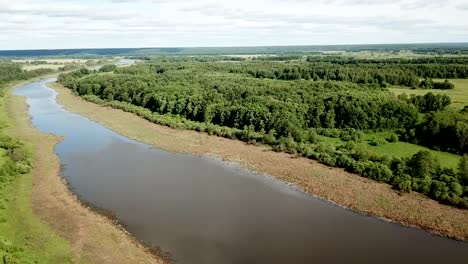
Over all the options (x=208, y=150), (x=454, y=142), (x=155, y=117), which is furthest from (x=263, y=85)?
(x=454, y=142)

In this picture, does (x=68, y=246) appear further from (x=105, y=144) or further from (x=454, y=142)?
(x=454, y=142)

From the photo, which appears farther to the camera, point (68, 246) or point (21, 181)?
point (21, 181)

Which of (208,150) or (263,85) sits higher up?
(263,85)

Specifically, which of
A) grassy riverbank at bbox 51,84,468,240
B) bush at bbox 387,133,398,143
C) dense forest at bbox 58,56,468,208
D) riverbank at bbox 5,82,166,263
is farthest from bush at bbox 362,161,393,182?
riverbank at bbox 5,82,166,263

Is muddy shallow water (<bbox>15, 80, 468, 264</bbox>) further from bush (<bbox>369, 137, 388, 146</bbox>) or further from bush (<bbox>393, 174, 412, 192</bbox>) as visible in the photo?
bush (<bbox>369, 137, 388, 146</bbox>)

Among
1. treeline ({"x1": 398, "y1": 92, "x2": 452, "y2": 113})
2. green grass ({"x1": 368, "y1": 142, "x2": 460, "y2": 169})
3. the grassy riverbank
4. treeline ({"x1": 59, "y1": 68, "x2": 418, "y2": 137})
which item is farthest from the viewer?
treeline ({"x1": 398, "y1": 92, "x2": 452, "y2": 113})
